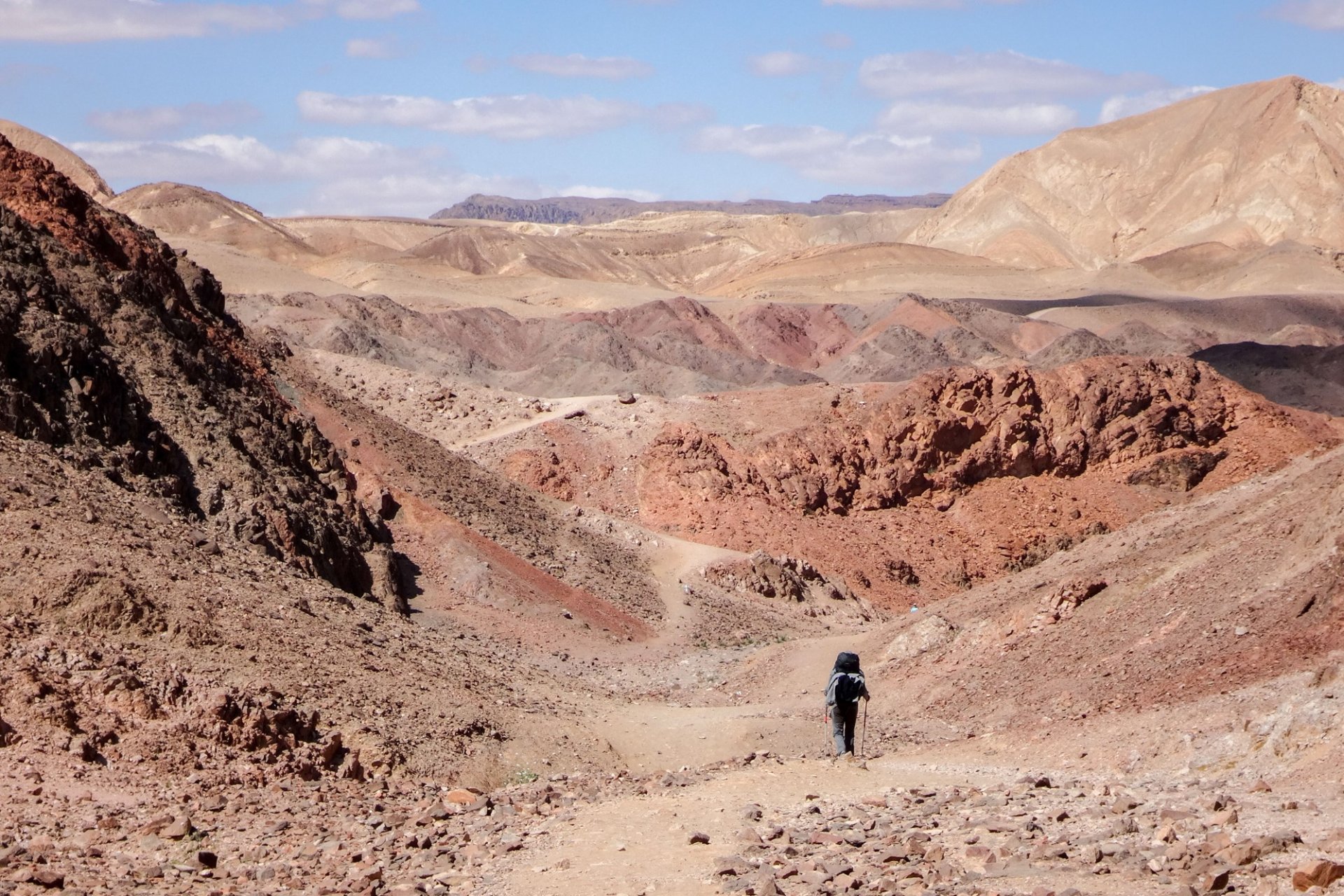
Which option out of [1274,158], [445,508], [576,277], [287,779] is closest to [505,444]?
[445,508]

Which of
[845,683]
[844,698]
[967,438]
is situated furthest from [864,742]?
[967,438]

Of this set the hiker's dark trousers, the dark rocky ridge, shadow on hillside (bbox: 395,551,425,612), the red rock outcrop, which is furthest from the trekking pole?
the red rock outcrop

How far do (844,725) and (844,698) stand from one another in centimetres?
32

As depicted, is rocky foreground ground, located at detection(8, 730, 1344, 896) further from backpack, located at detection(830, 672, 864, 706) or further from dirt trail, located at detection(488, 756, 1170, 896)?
backpack, located at detection(830, 672, 864, 706)

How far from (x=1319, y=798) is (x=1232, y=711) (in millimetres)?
3811

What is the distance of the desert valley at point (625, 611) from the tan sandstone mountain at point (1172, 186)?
48.2 m

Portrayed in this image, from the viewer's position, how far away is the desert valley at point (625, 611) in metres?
9.74

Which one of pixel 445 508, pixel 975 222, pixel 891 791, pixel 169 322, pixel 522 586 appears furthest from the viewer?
pixel 975 222

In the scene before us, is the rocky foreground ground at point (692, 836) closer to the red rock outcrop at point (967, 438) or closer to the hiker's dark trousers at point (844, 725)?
the hiker's dark trousers at point (844, 725)

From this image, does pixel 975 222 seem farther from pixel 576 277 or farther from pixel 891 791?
pixel 891 791

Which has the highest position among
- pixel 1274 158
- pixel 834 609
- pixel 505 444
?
pixel 1274 158

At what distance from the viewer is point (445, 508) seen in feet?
94.0

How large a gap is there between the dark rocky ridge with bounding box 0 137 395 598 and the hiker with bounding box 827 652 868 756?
8.84 meters

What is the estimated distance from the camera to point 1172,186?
108938mm
